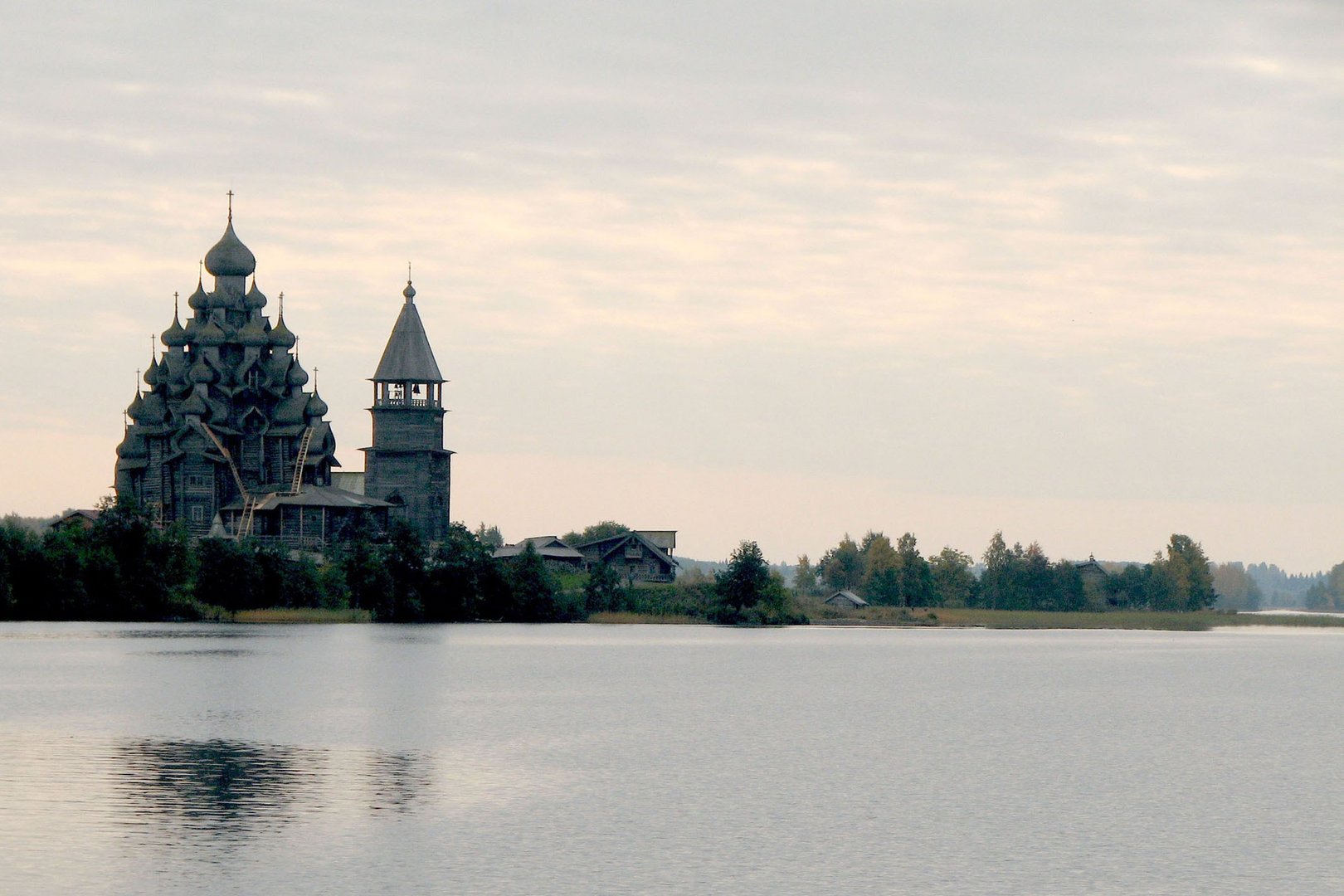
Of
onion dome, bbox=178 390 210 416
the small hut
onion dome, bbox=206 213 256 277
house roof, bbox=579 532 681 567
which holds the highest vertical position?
onion dome, bbox=206 213 256 277

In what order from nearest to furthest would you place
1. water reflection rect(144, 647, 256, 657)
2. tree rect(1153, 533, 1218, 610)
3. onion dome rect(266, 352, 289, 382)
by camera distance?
water reflection rect(144, 647, 256, 657)
onion dome rect(266, 352, 289, 382)
tree rect(1153, 533, 1218, 610)

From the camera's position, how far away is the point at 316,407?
138 meters

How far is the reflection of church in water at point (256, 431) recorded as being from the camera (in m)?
133

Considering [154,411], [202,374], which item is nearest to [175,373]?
[154,411]

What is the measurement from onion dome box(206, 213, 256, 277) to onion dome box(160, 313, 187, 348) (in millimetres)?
4904

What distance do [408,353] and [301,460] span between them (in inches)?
438

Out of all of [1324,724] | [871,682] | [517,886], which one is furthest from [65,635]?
Answer: [517,886]

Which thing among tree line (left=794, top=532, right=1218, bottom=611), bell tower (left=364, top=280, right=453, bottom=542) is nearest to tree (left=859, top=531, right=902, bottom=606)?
tree line (left=794, top=532, right=1218, bottom=611)

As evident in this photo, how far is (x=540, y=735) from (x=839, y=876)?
61.5 ft

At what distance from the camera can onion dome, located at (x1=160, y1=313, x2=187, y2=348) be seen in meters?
139

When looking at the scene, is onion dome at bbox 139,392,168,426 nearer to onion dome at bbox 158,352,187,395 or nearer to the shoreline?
onion dome at bbox 158,352,187,395

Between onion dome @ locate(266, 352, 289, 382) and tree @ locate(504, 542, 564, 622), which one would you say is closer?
tree @ locate(504, 542, 564, 622)

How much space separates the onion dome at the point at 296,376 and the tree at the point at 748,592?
116 feet

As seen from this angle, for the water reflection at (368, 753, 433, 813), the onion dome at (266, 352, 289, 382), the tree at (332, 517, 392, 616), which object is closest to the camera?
the water reflection at (368, 753, 433, 813)
